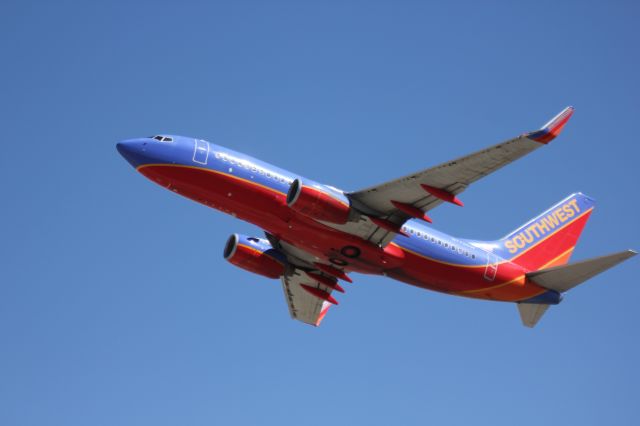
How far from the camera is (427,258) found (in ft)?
147

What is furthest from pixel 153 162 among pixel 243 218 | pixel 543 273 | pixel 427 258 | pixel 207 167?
pixel 543 273

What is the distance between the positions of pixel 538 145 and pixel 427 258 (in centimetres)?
1073

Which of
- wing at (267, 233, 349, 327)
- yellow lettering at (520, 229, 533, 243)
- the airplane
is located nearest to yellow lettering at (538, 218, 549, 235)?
yellow lettering at (520, 229, 533, 243)

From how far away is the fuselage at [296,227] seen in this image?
42031 mm

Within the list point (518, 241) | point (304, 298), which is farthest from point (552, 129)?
point (304, 298)

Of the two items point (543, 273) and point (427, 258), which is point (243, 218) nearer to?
point (427, 258)

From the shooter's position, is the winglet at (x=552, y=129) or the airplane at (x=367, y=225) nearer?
the winglet at (x=552, y=129)

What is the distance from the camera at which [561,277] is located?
46.6m

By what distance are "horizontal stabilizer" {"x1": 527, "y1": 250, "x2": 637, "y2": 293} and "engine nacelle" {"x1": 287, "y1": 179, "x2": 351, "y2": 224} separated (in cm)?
1277

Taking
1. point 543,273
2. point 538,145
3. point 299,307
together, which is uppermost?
point 538,145

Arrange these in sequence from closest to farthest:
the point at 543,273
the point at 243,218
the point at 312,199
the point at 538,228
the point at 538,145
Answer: the point at 538,145
the point at 312,199
the point at 243,218
the point at 543,273
the point at 538,228

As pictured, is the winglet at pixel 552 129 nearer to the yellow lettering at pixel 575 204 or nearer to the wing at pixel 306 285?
the wing at pixel 306 285

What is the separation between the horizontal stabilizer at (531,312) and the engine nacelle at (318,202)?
13614 mm

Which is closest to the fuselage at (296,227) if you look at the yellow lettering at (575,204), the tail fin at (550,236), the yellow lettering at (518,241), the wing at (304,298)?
the tail fin at (550,236)
